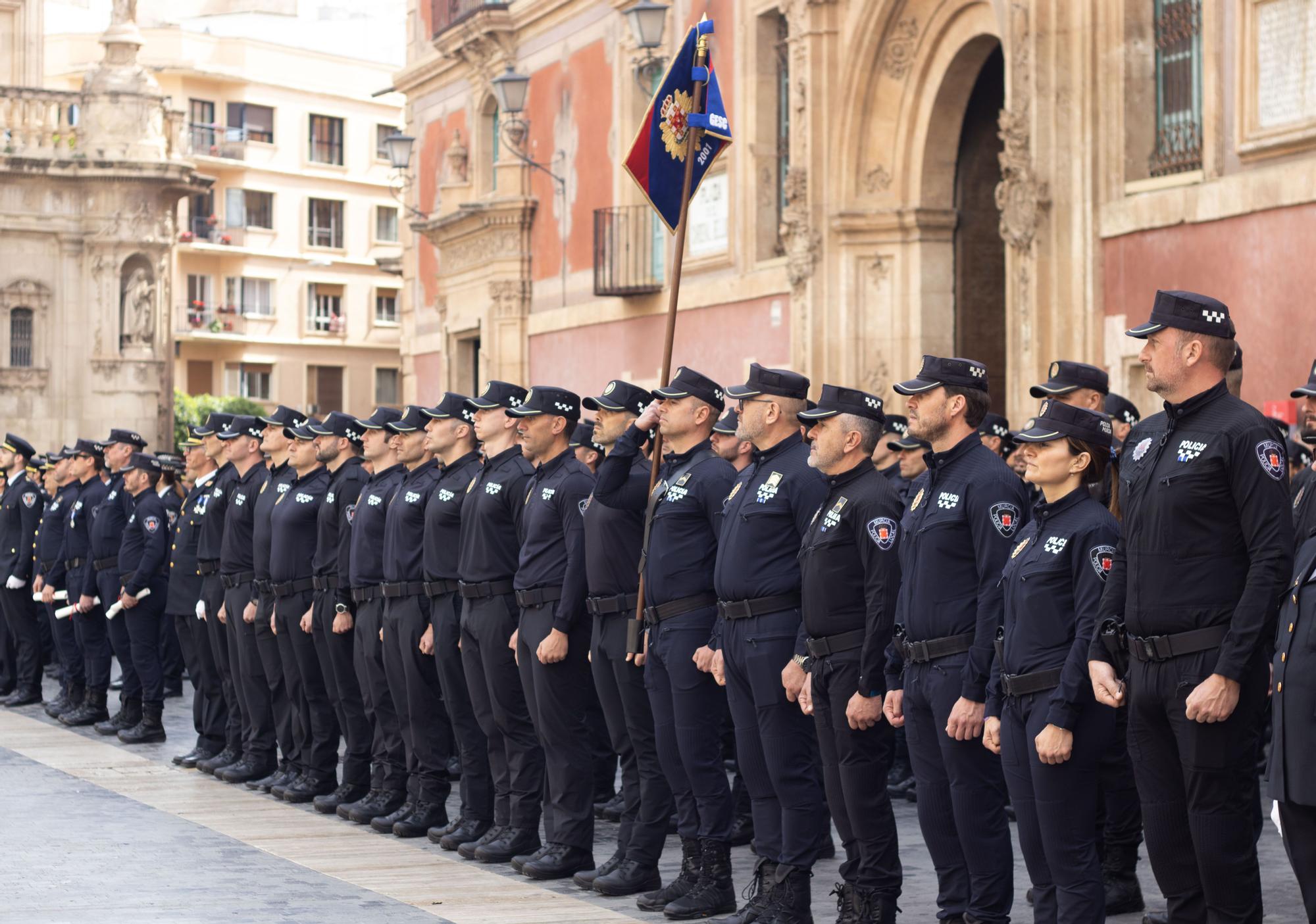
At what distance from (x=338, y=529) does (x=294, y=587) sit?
1.89 ft

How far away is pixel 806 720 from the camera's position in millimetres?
8406

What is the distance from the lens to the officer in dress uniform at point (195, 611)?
1363 cm

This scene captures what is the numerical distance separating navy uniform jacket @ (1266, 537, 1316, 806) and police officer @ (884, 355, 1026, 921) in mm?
1270

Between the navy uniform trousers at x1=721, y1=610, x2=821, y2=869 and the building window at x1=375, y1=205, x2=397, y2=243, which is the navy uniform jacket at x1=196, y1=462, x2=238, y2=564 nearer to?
the navy uniform trousers at x1=721, y1=610, x2=821, y2=869

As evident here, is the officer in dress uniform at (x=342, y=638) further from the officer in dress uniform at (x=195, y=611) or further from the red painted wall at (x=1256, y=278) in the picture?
the red painted wall at (x=1256, y=278)

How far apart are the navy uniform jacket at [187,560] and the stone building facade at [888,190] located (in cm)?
640

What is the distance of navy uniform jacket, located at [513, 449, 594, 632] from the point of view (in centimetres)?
973

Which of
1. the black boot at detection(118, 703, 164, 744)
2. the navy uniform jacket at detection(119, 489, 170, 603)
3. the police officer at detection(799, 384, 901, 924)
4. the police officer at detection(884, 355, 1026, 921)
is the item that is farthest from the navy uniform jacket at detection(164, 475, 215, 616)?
the police officer at detection(884, 355, 1026, 921)

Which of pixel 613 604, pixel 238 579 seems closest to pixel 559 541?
pixel 613 604

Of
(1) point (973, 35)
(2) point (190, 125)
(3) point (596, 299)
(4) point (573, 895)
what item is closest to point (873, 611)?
(4) point (573, 895)

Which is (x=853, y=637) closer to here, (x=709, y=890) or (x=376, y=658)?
(x=709, y=890)

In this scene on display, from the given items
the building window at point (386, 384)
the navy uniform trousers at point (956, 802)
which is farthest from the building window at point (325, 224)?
the navy uniform trousers at point (956, 802)

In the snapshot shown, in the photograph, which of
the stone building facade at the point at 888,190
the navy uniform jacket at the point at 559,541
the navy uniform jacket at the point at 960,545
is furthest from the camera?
the stone building facade at the point at 888,190

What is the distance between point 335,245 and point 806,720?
5772cm
